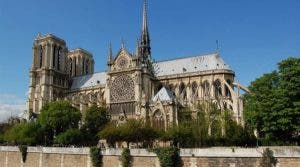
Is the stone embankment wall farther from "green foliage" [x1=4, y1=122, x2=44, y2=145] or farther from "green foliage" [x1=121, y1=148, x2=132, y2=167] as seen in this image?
"green foliage" [x1=4, y1=122, x2=44, y2=145]

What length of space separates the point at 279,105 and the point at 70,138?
82.3 ft

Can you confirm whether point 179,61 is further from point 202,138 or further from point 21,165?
point 21,165

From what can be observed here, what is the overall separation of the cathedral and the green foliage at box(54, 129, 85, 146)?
28.9 feet

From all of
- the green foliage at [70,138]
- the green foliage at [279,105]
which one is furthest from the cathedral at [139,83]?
the green foliage at [279,105]

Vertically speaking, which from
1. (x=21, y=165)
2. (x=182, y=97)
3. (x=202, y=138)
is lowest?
(x=21, y=165)

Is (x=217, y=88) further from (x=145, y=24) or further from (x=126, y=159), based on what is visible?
(x=126, y=159)

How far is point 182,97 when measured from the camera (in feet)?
184

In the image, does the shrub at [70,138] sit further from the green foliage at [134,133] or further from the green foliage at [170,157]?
the green foliage at [170,157]

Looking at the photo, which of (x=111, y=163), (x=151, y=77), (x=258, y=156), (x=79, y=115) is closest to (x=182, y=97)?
(x=151, y=77)

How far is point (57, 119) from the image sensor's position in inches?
1921

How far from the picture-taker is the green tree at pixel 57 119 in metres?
48.9

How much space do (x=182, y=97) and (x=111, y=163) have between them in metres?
27.4

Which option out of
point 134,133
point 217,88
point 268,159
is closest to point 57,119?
point 134,133

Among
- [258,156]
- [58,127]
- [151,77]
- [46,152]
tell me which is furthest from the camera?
[151,77]
